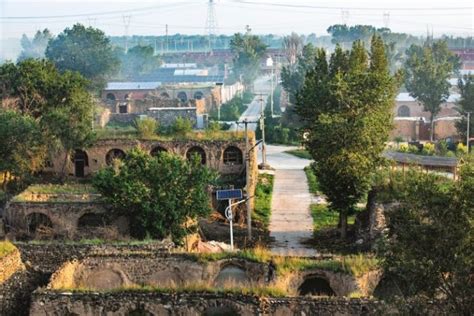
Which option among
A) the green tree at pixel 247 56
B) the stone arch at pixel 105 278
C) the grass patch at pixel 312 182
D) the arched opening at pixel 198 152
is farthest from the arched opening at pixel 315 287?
A: the green tree at pixel 247 56

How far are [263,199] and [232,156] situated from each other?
3.67 m

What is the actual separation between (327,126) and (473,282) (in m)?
15.4

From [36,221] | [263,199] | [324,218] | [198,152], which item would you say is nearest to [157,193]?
[36,221]

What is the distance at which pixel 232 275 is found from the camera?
2014cm

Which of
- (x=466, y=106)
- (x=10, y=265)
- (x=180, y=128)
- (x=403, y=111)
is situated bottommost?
(x=10, y=265)

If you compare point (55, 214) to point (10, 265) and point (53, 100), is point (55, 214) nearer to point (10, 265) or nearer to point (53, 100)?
point (10, 265)

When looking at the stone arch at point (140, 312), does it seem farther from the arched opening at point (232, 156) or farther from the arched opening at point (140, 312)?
the arched opening at point (232, 156)

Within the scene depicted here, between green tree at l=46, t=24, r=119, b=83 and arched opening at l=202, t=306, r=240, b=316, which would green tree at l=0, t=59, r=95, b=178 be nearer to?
arched opening at l=202, t=306, r=240, b=316

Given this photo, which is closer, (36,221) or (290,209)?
(36,221)

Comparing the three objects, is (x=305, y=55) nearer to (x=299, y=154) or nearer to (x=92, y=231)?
(x=299, y=154)

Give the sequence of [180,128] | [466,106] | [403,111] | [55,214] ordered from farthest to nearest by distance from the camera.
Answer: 1. [403,111]
2. [466,106]
3. [180,128]
4. [55,214]

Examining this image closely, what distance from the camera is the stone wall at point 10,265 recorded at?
19.2m

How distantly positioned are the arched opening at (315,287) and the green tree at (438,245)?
5532mm

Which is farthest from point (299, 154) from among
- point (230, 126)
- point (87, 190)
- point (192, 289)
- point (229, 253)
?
point (192, 289)
